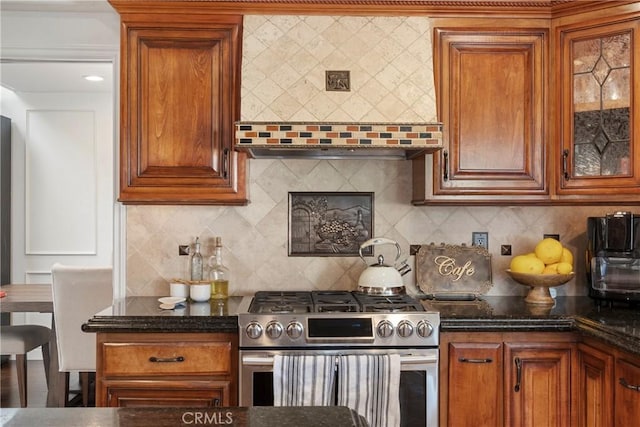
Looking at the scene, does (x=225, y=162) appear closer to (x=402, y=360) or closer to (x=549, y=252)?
(x=402, y=360)

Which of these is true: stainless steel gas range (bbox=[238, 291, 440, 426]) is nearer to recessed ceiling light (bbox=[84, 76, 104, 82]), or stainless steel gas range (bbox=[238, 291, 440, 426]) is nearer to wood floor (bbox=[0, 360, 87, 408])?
wood floor (bbox=[0, 360, 87, 408])

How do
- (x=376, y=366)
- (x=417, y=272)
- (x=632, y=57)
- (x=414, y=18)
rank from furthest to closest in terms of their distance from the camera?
(x=417, y=272) → (x=414, y=18) → (x=632, y=57) → (x=376, y=366)

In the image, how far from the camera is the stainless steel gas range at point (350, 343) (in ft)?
7.19

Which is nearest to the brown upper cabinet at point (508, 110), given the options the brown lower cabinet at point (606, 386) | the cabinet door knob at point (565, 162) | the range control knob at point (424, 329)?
the cabinet door knob at point (565, 162)

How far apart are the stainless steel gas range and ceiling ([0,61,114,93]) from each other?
276 cm

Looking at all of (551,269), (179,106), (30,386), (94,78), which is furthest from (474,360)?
(94,78)

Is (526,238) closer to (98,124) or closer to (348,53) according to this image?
(348,53)

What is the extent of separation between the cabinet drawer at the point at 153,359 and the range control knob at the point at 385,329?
682 mm

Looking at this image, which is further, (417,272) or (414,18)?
(417,272)

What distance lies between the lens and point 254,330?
2193 millimetres

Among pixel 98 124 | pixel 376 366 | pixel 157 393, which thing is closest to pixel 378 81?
pixel 376 366

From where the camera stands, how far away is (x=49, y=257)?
5.20 meters

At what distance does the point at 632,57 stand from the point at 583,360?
52.4 inches

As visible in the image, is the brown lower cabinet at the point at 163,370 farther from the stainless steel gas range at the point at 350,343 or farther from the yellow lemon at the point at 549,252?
the yellow lemon at the point at 549,252
